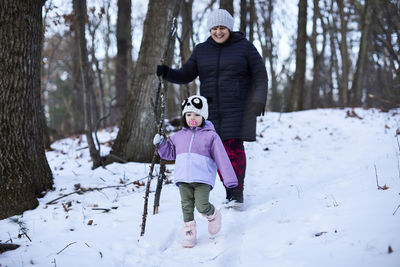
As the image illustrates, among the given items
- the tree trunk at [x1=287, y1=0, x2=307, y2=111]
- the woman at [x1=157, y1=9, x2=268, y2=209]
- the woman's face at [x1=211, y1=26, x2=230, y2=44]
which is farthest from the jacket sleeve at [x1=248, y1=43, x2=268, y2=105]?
the tree trunk at [x1=287, y1=0, x2=307, y2=111]

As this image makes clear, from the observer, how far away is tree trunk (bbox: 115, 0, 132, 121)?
1233 cm

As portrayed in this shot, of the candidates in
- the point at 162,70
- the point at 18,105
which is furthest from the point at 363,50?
Result: the point at 18,105

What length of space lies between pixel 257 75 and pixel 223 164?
1271 mm

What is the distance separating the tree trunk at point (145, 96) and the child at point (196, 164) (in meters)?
2.82

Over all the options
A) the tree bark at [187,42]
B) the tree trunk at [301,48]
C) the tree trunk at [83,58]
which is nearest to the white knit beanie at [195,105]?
the tree trunk at [83,58]

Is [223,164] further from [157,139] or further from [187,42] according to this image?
[187,42]

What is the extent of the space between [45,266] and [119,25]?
38.2 ft

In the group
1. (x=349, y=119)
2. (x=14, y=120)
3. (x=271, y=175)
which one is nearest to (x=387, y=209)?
(x=271, y=175)

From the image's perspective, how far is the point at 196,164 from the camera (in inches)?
114

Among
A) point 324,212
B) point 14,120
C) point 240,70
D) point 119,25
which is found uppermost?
point 119,25

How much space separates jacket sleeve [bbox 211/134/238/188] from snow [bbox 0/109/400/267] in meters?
0.56

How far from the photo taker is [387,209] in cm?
278

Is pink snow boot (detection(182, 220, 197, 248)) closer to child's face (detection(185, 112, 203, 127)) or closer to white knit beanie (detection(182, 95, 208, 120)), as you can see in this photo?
child's face (detection(185, 112, 203, 127))

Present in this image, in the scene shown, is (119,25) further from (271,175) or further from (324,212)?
(324,212)
